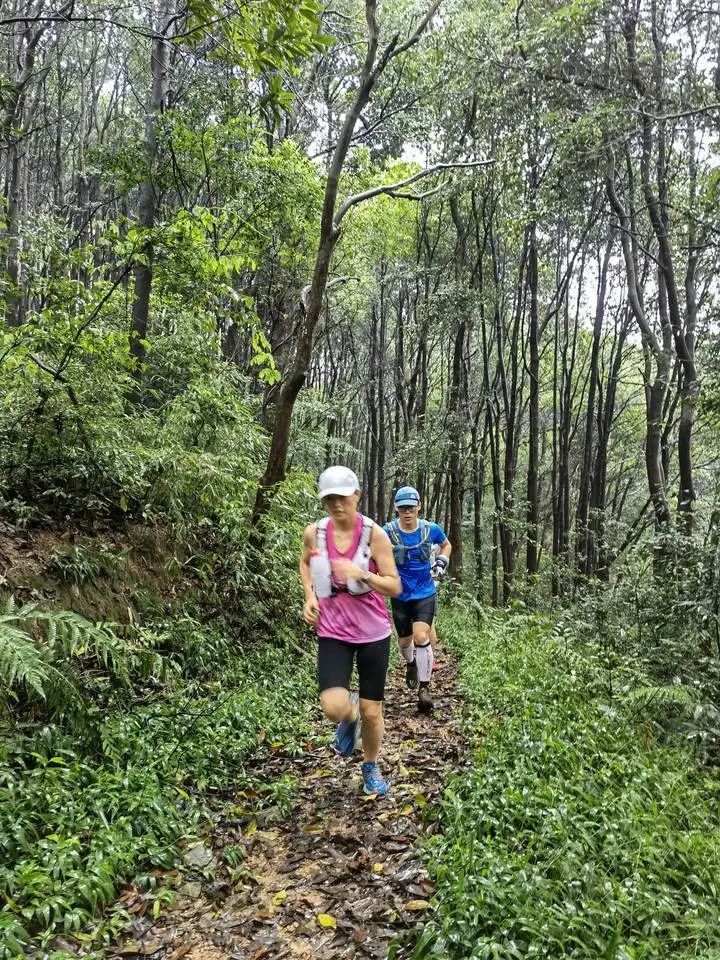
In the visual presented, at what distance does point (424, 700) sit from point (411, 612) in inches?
30.9

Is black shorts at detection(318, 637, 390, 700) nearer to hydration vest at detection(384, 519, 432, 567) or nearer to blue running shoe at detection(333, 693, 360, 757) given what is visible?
blue running shoe at detection(333, 693, 360, 757)

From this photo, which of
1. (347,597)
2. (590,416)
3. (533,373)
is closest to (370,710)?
(347,597)

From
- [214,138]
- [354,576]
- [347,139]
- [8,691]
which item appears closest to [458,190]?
[214,138]

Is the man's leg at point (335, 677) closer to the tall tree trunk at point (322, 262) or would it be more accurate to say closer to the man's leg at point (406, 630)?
the man's leg at point (406, 630)

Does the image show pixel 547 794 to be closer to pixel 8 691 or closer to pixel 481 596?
pixel 8 691

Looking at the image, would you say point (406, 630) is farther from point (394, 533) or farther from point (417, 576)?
point (394, 533)

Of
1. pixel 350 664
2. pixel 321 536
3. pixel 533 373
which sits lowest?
pixel 350 664

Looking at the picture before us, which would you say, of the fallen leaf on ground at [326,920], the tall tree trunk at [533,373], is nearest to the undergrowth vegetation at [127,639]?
the fallen leaf on ground at [326,920]

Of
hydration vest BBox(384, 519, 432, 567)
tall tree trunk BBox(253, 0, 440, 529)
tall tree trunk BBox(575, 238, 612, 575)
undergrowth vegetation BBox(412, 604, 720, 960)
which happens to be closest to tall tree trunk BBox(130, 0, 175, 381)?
tall tree trunk BBox(253, 0, 440, 529)

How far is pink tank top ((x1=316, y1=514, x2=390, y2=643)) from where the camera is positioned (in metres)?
3.80

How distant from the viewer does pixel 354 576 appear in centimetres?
372

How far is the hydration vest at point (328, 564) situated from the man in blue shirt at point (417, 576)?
187cm

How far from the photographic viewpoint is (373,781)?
401 cm

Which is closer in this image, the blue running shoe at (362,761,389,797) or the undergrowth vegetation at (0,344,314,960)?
the undergrowth vegetation at (0,344,314,960)
